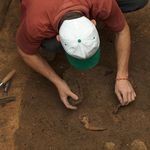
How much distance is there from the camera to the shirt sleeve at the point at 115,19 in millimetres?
2002

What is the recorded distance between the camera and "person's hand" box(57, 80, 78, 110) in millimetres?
2195

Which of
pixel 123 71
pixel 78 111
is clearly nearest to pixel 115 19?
pixel 123 71

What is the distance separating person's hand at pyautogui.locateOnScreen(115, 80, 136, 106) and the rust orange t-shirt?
29 centimetres

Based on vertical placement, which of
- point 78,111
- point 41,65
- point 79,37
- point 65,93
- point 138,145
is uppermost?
point 79,37

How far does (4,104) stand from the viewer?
239cm

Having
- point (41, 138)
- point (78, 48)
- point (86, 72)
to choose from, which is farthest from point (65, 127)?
point (78, 48)

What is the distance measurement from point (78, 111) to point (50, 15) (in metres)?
0.63

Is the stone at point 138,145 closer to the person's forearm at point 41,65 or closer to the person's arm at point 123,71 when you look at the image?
the person's arm at point 123,71

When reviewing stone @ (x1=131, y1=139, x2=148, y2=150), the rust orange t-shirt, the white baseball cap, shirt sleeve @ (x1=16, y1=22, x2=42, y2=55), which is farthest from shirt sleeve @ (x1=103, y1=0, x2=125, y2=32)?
stone @ (x1=131, y1=139, x2=148, y2=150)

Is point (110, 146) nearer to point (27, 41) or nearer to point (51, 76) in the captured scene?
point (51, 76)

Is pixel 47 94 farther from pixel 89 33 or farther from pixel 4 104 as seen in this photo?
pixel 89 33

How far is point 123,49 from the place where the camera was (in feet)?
7.12

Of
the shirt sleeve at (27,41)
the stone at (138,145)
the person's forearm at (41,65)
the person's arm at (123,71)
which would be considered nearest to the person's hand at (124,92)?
the person's arm at (123,71)

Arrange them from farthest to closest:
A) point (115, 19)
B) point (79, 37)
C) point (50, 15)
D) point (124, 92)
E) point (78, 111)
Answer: point (78, 111) < point (124, 92) < point (115, 19) < point (50, 15) < point (79, 37)
